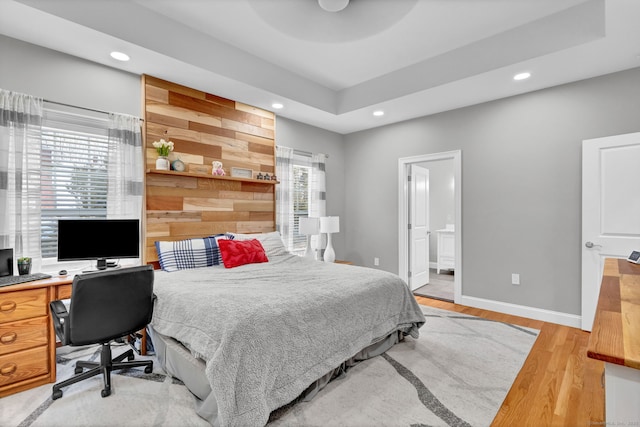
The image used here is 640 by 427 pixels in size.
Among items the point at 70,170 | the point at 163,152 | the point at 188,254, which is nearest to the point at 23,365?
the point at 188,254

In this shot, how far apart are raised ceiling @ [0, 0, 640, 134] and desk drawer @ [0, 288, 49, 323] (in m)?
2.04

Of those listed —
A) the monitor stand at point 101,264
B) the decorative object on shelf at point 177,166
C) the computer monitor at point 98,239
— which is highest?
the decorative object on shelf at point 177,166

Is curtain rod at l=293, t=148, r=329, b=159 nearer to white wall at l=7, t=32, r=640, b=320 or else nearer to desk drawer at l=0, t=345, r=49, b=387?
white wall at l=7, t=32, r=640, b=320

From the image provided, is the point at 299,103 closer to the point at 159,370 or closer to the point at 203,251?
the point at 203,251

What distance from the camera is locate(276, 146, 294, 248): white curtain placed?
455cm

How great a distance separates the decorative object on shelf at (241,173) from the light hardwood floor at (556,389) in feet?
11.4

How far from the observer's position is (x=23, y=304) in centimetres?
221

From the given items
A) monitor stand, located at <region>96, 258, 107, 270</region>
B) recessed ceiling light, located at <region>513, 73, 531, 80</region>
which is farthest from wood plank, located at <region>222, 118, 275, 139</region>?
recessed ceiling light, located at <region>513, 73, 531, 80</region>

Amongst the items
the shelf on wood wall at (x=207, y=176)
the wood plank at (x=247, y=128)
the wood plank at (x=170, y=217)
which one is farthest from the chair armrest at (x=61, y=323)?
the wood plank at (x=247, y=128)

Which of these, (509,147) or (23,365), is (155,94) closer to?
(23,365)

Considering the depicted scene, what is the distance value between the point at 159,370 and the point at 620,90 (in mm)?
5023

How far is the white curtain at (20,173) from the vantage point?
255cm

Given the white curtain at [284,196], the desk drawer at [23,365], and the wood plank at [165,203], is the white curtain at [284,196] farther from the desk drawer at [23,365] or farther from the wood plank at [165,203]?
the desk drawer at [23,365]

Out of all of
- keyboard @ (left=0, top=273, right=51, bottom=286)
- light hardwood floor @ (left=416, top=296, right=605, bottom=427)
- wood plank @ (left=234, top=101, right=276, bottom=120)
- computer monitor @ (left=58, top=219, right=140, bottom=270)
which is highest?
wood plank @ (left=234, top=101, right=276, bottom=120)
